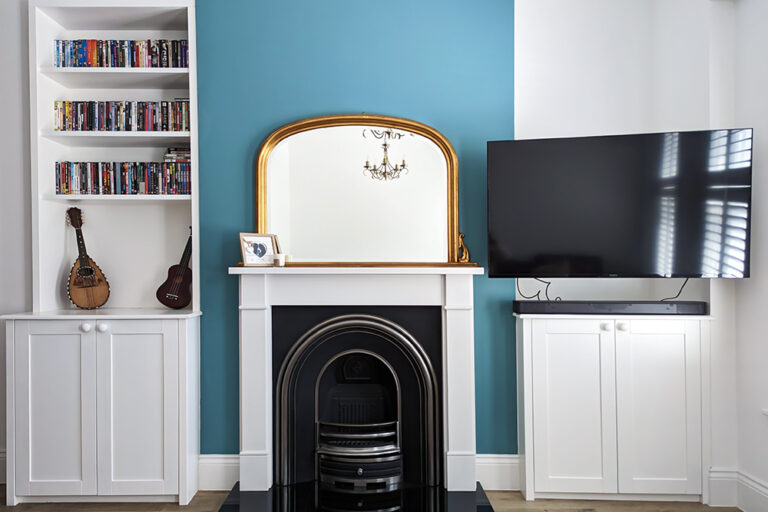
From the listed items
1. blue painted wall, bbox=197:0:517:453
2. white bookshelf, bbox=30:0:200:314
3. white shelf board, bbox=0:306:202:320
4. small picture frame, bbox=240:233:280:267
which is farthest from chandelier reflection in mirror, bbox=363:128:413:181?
white shelf board, bbox=0:306:202:320

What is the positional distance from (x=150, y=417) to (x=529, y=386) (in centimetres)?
182

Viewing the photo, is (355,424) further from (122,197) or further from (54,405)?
(122,197)

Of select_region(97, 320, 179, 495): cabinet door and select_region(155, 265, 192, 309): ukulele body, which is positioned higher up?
select_region(155, 265, 192, 309): ukulele body

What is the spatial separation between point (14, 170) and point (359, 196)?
1.84 meters

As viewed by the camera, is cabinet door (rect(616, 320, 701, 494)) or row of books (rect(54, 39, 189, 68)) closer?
cabinet door (rect(616, 320, 701, 494))

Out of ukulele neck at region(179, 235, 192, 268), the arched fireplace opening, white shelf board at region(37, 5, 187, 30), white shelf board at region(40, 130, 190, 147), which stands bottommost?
the arched fireplace opening

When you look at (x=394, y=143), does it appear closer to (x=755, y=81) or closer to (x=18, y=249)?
(x=755, y=81)

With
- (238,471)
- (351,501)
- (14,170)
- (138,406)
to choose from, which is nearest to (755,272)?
(351,501)

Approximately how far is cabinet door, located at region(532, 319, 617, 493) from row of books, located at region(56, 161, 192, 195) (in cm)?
196

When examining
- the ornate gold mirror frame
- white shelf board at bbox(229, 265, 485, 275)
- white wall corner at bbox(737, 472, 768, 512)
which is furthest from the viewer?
the ornate gold mirror frame

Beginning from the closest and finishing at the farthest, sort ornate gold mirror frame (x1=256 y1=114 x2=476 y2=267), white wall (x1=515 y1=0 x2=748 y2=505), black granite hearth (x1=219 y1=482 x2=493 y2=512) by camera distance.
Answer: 1. black granite hearth (x1=219 y1=482 x2=493 y2=512)
2. ornate gold mirror frame (x1=256 y1=114 x2=476 y2=267)
3. white wall (x1=515 y1=0 x2=748 y2=505)

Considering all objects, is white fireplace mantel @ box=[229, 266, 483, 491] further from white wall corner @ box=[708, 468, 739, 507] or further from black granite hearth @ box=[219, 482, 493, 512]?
white wall corner @ box=[708, 468, 739, 507]

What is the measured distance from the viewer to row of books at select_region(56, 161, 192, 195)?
2.74 meters

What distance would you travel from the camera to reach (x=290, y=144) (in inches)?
109
